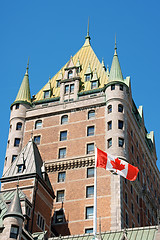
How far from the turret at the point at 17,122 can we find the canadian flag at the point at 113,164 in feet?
109

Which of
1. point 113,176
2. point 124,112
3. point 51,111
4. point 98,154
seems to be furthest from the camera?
point 51,111

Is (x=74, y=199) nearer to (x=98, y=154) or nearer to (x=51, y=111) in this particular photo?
(x=51, y=111)

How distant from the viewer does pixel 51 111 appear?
283 feet

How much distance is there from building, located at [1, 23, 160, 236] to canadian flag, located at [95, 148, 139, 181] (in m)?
14.3

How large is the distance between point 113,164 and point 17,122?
126 feet

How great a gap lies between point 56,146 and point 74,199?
9914 mm

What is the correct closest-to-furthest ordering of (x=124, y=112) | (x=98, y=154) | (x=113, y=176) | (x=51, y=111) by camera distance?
(x=98, y=154), (x=113, y=176), (x=124, y=112), (x=51, y=111)

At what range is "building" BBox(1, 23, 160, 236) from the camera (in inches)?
2662

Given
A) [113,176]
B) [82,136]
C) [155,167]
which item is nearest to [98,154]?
[113,176]

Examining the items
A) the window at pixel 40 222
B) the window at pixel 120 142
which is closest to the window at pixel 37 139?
the window at pixel 120 142

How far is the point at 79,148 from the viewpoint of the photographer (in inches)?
3157

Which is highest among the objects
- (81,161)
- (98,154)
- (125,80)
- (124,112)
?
(125,80)

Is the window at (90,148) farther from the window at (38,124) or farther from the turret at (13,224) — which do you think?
the turret at (13,224)

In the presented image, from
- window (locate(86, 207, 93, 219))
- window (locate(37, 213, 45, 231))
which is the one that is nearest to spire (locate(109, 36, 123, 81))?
window (locate(86, 207, 93, 219))
